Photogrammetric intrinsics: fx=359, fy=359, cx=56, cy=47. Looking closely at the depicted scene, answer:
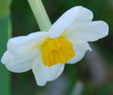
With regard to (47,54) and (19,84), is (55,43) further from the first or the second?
(19,84)

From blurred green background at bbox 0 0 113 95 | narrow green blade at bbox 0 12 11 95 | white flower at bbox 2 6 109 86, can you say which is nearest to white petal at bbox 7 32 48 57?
white flower at bbox 2 6 109 86

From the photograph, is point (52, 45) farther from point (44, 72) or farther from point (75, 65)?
point (75, 65)

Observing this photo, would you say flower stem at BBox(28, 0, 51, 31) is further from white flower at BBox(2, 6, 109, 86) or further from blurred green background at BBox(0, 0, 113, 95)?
blurred green background at BBox(0, 0, 113, 95)

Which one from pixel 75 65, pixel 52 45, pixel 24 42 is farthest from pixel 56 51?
pixel 75 65

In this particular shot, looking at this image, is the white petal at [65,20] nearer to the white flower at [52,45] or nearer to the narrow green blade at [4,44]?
the white flower at [52,45]

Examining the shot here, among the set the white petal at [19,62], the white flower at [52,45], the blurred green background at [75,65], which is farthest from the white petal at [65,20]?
the blurred green background at [75,65]

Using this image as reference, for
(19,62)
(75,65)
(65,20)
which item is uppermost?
(65,20)
